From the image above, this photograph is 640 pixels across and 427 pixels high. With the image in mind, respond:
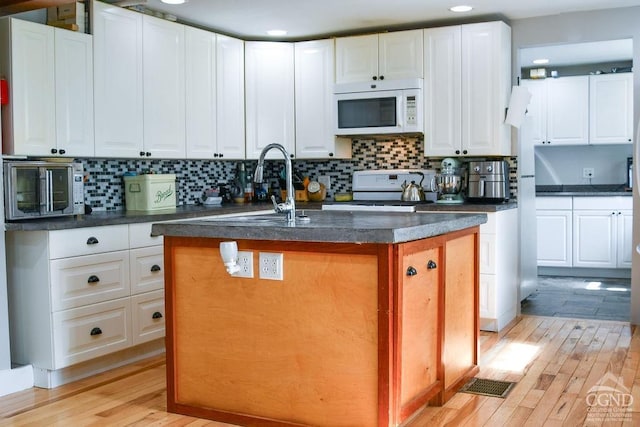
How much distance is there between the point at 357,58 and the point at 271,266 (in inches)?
120

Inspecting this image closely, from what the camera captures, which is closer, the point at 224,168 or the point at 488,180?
the point at 488,180


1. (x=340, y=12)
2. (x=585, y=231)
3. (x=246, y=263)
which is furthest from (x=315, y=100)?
(x=585, y=231)

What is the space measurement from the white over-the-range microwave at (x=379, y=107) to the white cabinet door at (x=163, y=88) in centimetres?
131

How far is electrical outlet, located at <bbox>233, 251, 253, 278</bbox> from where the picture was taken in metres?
3.10

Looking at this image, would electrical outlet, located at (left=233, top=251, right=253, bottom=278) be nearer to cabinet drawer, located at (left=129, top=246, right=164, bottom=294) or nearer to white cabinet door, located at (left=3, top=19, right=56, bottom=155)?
cabinet drawer, located at (left=129, top=246, right=164, bottom=294)

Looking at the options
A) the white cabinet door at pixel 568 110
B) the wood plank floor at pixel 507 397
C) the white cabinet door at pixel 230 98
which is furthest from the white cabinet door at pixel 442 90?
the white cabinet door at pixel 568 110

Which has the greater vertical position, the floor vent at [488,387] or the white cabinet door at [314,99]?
the white cabinet door at [314,99]

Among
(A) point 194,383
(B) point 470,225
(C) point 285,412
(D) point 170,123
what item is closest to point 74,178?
(D) point 170,123

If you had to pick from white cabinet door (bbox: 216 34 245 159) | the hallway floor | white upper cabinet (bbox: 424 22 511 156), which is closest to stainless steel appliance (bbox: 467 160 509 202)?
white upper cabinet (bbox: 424 22 511 156)

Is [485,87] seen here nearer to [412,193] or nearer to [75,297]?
[412,193]

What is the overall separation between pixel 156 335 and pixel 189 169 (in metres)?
1.66

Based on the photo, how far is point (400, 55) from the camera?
553 cm

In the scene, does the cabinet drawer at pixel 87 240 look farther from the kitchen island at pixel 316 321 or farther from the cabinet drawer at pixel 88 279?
the kitchen island at pixel 316 321

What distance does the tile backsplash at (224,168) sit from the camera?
4.88 meters
